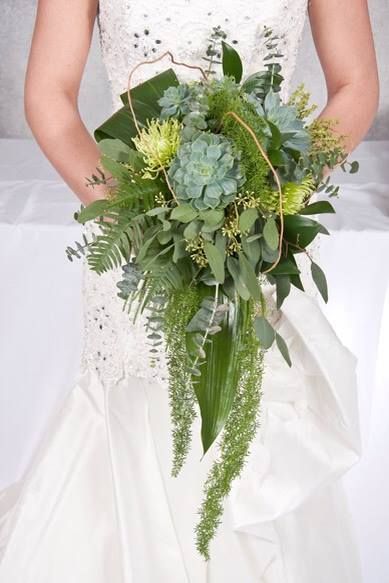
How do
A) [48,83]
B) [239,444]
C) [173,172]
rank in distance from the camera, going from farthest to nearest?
[48,83]
[239,444]
[173,172]

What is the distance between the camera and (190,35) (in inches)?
48.4

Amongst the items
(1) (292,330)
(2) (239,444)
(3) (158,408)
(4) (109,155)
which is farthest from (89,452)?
(4) (109,155)

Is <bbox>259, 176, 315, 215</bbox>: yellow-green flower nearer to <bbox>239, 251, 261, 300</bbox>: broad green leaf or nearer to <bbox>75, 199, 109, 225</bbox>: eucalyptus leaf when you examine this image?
<bbox>239, 251, 261, 300</bbox>: broad green leaf

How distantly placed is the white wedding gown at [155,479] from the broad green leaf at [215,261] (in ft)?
1.48

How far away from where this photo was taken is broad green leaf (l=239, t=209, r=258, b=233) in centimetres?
83

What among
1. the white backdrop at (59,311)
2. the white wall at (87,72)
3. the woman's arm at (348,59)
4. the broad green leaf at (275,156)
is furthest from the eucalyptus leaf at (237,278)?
the white wall at (87,72)

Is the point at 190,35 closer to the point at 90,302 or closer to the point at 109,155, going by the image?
the point at 109,155

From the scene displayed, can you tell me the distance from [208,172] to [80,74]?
516 millimetres

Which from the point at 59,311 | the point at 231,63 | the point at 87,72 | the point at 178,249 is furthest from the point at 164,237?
the point at 87,72

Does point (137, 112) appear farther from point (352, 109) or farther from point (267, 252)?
point (352, 109)

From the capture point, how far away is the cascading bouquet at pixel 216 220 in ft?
2.77

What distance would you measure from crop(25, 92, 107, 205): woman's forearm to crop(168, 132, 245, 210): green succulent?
396 mm

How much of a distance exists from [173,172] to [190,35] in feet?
1.49

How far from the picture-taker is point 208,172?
2.68 feet
